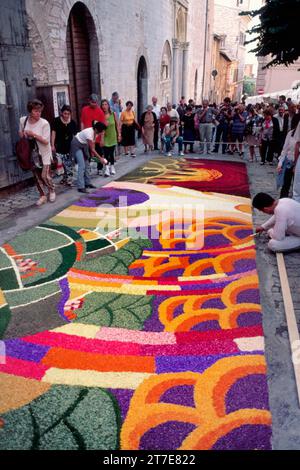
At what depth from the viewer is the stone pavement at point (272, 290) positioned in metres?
2.77

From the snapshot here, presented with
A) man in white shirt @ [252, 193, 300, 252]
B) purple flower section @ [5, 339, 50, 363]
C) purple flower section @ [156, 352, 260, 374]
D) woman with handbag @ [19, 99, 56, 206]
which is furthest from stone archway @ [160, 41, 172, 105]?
purple flower section @ [156, 352, 260, 374]

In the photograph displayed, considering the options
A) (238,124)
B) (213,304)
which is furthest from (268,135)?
(213,304)

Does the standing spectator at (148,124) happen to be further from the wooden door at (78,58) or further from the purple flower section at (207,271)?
the purple flower section at (207,271)

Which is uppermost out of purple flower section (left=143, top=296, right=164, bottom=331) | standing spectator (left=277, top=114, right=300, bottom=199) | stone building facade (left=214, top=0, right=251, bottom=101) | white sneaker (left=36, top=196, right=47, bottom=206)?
stone building facade (left=214, top=0, right=251, bottom=101)

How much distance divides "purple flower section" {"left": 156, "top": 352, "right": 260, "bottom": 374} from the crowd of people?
3630 millimetres

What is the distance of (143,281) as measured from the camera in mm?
4648

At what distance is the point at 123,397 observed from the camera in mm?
2953

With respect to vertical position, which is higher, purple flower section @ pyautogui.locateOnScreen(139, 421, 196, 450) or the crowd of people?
the crowd of people

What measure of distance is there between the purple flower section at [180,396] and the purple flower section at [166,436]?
0.20 meters

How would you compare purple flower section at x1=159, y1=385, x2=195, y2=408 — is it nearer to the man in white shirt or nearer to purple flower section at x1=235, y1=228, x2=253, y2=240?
the man in white shirt

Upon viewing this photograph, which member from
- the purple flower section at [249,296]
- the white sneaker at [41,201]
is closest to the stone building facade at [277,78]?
the white sneaker at [41,201]

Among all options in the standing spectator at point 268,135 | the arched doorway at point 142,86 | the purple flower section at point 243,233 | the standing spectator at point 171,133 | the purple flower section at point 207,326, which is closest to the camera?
the purple flower section at point 207,326

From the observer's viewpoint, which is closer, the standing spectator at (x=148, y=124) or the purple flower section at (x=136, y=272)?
the purple flower section at (x=136, y=272)

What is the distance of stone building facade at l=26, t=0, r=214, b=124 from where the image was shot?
9117 millimetres
